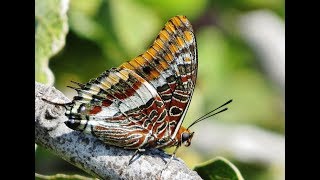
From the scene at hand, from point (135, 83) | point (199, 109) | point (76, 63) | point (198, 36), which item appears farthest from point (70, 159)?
point (198, 36)

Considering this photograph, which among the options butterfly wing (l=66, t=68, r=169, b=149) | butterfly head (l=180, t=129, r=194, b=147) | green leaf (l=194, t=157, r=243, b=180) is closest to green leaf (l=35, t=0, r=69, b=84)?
Result: butterfly wing (l=66, t=68, r=169, b=149)

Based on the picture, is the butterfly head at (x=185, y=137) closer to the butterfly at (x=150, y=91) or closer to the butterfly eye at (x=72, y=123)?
the butterfly at (x=150, y=91)

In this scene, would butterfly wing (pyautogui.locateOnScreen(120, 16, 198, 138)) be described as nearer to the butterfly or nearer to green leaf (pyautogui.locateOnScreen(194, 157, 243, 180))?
the butterfly

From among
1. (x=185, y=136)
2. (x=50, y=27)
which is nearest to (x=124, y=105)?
(x=185, y=136)

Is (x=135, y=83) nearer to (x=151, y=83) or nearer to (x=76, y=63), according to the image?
(x=151, y=83)

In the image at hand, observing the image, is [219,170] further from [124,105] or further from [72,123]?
[72,123]
